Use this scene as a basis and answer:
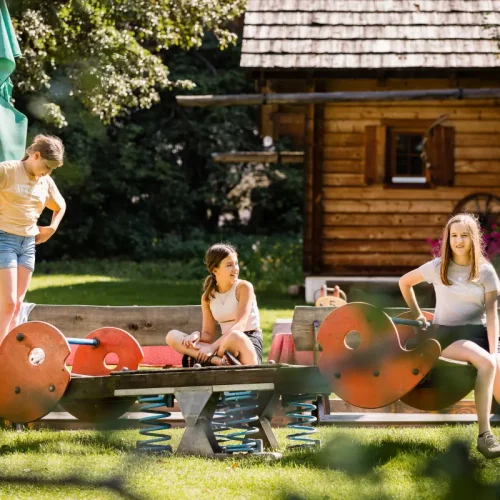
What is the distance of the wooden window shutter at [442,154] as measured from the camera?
1392cm

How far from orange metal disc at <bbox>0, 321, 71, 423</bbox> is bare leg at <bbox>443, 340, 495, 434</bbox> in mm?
1883

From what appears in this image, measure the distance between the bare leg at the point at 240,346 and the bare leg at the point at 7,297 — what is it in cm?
119

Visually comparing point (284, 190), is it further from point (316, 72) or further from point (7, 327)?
point (7, 327)

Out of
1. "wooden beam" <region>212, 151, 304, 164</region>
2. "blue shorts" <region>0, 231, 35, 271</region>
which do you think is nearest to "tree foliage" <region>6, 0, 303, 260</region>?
"wooden beam" <region>212, 151, 304, 164</region>

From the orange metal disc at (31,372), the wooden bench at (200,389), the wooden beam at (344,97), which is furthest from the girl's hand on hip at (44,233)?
the wooden beam at (344,97)

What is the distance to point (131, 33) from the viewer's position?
523 inches

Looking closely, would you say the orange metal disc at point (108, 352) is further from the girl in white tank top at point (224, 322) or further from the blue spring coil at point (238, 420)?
the blue spring coil at point (238, 420)

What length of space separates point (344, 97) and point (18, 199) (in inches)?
316

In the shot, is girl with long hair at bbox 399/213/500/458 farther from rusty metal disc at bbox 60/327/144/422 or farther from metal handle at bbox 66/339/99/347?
metal handle at bbox 66/339/99/347

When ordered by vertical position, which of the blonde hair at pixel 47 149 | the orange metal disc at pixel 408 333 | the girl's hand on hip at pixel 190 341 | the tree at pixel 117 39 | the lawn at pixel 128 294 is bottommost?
the lawn at pixel 128 294

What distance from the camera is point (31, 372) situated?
4973 mm

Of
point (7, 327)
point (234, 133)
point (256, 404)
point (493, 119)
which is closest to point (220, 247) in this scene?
point (256, 404)

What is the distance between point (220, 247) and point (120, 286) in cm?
1206

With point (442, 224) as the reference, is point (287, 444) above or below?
below
